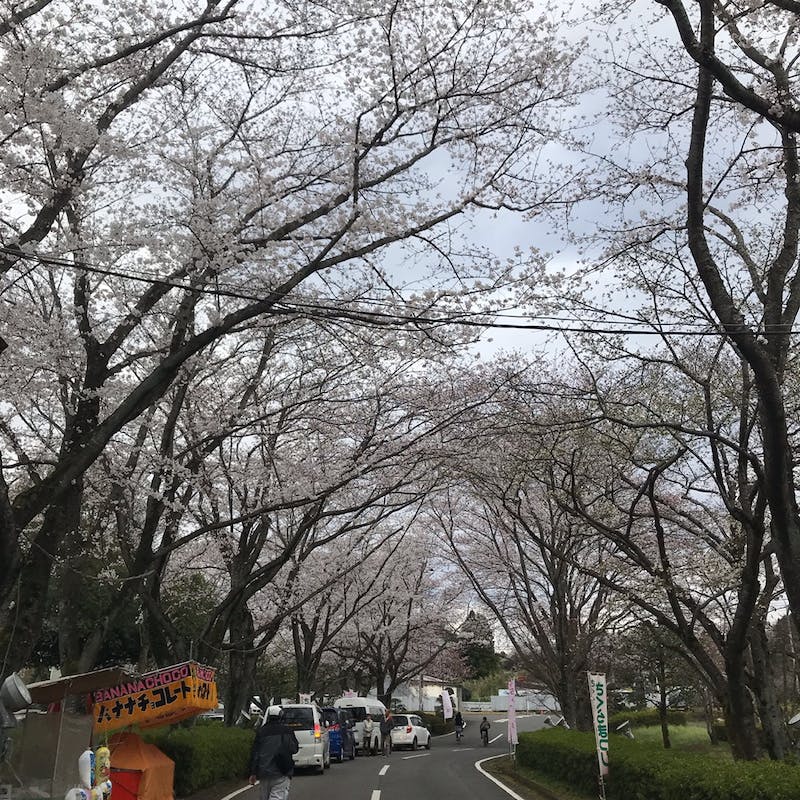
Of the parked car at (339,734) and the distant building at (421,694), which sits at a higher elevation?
the parked car at (339,734)

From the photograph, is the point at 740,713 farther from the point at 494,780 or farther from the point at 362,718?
the point at 362,718

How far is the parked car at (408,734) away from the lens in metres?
32.5

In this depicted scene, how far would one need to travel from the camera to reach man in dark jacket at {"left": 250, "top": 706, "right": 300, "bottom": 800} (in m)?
9.09

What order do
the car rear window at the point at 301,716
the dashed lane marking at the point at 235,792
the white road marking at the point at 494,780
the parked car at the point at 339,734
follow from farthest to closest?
the parked car at the point at 339,734
the car rear window at the point at 301,716
the white road marking at the point at 494,780
the dashed lane marking at the point at 235,792

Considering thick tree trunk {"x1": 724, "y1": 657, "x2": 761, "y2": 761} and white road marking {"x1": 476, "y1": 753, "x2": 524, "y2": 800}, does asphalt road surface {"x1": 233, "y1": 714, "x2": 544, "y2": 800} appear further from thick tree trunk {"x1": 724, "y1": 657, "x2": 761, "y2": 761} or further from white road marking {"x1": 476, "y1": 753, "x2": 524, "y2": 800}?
thick tree trunk {"x1": 724, "y1": 657, "x2": 761, "y2": 761}

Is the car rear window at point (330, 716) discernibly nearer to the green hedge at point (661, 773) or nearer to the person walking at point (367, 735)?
the person walking at point (367, 735)

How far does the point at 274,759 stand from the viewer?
9125 mm

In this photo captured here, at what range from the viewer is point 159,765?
32.7 ft

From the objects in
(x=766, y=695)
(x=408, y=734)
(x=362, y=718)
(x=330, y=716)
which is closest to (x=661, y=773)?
(x=766, y=695)

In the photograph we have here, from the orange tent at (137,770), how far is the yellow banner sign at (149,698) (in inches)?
12.9

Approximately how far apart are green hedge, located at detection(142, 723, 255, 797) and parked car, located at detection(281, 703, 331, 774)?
10.3 ft

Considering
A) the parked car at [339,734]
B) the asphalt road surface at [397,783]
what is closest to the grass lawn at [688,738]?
the asphalt road surface at [397,783]

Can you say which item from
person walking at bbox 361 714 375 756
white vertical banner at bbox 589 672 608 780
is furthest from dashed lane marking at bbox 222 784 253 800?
person walking at bbox 361 714 375 756

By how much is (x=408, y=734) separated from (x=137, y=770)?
81.9 feet
